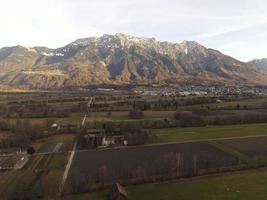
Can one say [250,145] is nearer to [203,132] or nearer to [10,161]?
[203,132]

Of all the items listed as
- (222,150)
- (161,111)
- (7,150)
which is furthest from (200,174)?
(161,111)

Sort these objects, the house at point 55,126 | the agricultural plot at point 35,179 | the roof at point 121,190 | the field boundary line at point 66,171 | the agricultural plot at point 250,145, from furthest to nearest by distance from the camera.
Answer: the house at point 55,126, the agricultural plot at point 250,145, the field boundary line at point 66,171, the agricultural plot at point 35,179, the roof at point 121,190

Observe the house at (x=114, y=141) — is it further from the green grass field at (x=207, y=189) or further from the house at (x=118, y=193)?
the house at (x=118, y=193)

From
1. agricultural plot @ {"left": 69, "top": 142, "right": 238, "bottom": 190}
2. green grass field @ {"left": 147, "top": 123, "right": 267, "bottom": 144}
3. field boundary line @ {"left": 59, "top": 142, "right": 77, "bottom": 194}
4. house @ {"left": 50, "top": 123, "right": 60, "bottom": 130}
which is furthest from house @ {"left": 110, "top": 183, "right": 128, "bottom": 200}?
house @ {"left": 50, "top": 123, "right": 60, "bottom": 130}

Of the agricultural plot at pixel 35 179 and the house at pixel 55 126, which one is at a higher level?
the house at pixel 55 126

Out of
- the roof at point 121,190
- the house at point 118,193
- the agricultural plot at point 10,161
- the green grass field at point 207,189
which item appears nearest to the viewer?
the house at point 118,193

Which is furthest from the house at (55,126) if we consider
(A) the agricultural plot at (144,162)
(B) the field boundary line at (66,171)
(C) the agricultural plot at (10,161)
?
(A) the agricultural plot at (144,162)

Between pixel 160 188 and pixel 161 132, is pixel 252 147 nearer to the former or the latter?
pixel 161 132
